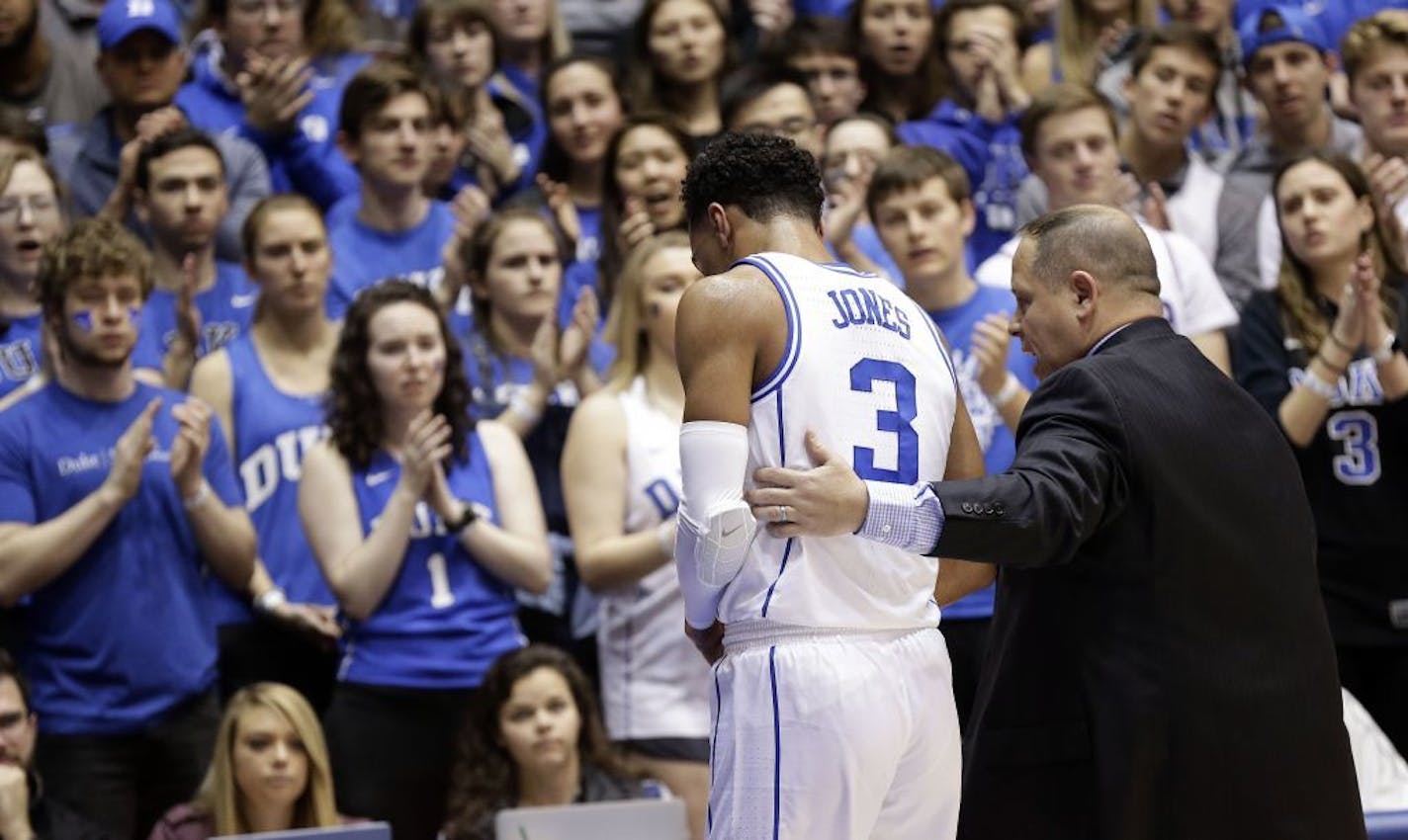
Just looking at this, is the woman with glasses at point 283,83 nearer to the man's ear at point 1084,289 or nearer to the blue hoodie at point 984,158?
the blue hoodie at point 984,158

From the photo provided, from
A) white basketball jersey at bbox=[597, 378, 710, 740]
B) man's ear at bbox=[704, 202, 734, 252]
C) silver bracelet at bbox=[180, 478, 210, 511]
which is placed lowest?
white basketball jersey at bbox=[597, 378, 710, 740]

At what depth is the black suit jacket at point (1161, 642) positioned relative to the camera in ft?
13.1

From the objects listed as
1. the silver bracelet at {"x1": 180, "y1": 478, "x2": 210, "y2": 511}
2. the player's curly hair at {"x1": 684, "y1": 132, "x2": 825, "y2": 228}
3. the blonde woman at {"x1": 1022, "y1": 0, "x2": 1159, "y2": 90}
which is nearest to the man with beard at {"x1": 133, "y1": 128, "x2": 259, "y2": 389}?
the silver bracelet at {"x1": 180, "y1": 478, "x2": 210, "y2": 511}

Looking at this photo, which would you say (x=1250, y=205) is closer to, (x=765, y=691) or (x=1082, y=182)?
(x=1082, y=182)

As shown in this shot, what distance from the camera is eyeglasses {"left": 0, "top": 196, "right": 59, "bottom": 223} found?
7039 millimetres

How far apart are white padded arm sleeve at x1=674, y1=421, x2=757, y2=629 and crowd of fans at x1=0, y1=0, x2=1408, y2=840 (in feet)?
6.85

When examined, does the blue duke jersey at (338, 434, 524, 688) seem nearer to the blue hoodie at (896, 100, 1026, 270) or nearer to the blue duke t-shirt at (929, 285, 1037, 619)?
the blue duke t-shirt at (929, 285, 1037, 619)

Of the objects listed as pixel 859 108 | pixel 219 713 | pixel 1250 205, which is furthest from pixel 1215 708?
pixel 859 108

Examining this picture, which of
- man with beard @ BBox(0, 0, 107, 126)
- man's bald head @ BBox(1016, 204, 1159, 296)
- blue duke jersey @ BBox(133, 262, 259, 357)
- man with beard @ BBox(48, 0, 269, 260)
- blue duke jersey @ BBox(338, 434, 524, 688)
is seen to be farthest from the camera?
man with beard @ BBox(0, 0, 107, 126)

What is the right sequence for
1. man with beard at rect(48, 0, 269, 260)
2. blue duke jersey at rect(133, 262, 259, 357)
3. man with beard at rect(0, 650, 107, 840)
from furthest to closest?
man with beard at rect(48, 0, 269, 260) → blue duke jersey at rect(133, 262, 259, 357) → man with beard at rect(0, 650, 107, 840)

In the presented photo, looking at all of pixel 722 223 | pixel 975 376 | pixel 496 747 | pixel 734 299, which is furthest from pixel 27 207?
pixel 734 299

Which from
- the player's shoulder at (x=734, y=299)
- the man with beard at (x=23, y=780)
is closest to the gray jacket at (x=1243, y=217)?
the player's shoulder at (x=734, y=299)

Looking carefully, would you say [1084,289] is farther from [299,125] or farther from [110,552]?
[299,125]

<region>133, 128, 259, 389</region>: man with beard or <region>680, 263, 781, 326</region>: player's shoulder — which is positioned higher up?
<region>133, 128, 259, 389</region>: man with beard
